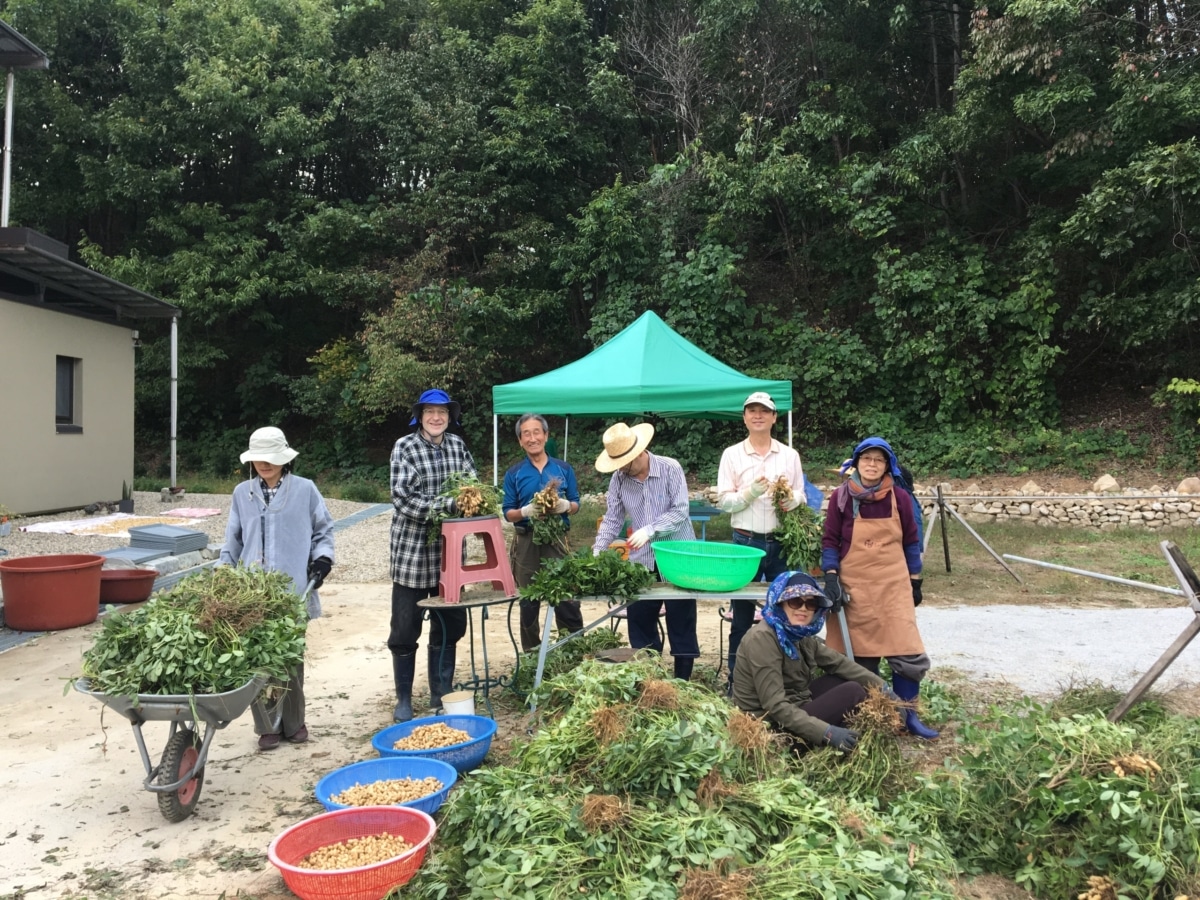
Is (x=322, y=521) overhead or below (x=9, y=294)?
below

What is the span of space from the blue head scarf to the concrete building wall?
10264 millimetres

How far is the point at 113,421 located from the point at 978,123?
14116mm

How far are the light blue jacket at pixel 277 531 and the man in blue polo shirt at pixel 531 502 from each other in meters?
1.17

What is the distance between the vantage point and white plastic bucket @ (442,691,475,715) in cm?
405

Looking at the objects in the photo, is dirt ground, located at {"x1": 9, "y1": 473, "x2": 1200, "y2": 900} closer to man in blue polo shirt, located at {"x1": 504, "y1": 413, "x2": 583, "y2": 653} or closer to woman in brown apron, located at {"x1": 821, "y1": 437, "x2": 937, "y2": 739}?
man in blue polo shirt, located at {"x1": 504, "y1": 413, "x2": 583, "y2": 653}

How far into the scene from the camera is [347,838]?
2.80 metres

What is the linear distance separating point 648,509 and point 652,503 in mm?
40

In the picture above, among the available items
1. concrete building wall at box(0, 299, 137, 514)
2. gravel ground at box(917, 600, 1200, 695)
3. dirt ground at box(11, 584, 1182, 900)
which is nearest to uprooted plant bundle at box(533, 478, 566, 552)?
dirt ground at box(11, 584, 1182, 900)

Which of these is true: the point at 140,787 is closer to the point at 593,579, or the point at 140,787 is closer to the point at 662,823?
the point at 593,579

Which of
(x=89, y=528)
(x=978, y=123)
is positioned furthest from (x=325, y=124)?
(x=978, y=123)

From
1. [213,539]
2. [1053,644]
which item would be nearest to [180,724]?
[1053,644]

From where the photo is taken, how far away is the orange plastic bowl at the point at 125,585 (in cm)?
681

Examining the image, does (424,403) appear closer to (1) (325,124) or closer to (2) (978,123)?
(2) (978,123)

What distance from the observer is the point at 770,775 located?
110 inches
